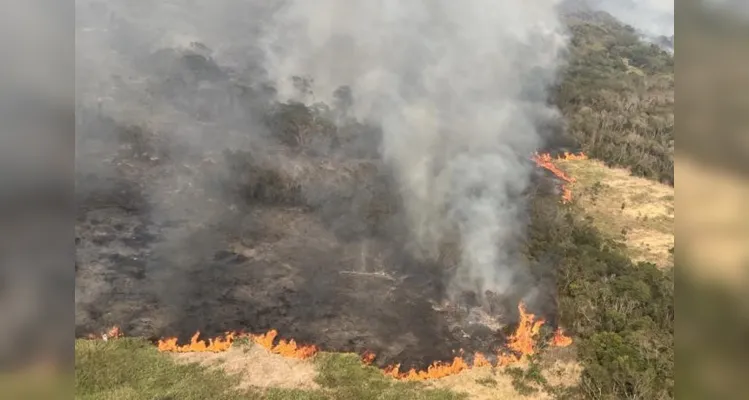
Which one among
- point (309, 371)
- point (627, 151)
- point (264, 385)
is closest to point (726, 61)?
point (627, 151)

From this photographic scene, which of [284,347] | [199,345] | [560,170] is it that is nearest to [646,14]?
[560,170]

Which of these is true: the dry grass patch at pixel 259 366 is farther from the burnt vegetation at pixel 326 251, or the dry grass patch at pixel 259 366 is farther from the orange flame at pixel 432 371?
the orange flame at pixel 432 371

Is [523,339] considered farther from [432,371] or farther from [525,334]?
[432,371]

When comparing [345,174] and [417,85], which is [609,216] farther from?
[345,174]

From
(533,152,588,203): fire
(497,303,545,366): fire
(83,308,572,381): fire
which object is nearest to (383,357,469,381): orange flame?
(83,308,572,381): fire

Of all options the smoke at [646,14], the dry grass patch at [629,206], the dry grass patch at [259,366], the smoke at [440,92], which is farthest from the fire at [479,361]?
the smoke at [646,14]

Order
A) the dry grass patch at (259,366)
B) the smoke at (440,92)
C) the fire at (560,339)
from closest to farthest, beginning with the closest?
1. the dry grass patch at (259,366)
2. the fire at (560,339)
3. the smoke at (440,92)
